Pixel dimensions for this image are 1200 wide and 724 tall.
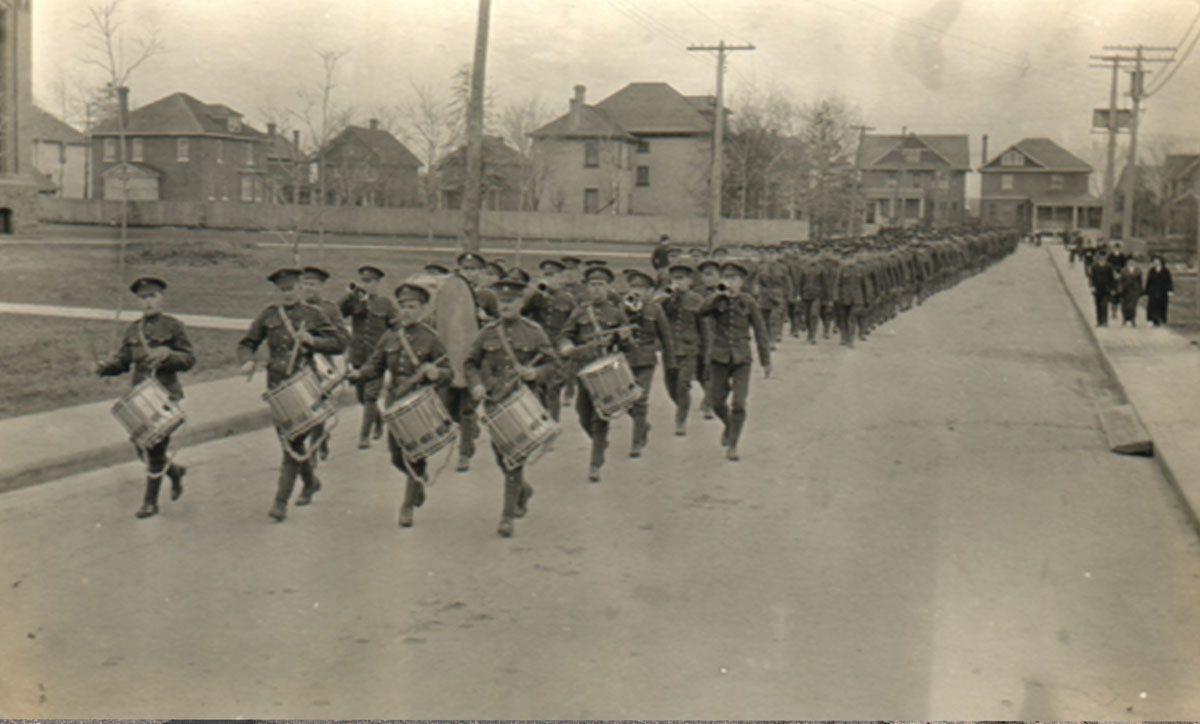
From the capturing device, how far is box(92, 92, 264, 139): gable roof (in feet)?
231

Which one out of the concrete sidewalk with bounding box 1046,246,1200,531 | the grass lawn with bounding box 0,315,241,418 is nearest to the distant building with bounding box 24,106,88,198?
the grass lawn with bounding box 0,315,241,418

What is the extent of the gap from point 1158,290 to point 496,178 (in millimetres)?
42751

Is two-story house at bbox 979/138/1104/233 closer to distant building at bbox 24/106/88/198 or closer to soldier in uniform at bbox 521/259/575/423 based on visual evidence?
distant building at bbox 24/106/88/198

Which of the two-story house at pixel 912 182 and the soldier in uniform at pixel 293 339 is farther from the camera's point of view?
the two-story house at pixel 912 182

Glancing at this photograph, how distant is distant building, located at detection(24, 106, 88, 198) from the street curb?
70148 mm

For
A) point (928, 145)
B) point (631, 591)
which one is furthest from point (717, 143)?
point (928, 145)

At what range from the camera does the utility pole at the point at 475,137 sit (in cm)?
2111

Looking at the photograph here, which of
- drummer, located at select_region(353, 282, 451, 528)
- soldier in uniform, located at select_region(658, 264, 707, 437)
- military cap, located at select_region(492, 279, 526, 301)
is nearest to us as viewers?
drummer, located at select_region(353, 282, 451, 528)

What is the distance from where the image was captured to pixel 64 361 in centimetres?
1538

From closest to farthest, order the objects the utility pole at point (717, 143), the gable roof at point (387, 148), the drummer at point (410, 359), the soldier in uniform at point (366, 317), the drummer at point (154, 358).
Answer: the drummer at point (410, 359)
the drummer at point (154, 358)
the soldier in uniform at point (366, 317)
the utility pole at point (717, 143)
the gable roof at point (387, 148)

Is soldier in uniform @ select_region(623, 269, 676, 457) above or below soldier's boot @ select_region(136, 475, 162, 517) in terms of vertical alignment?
above

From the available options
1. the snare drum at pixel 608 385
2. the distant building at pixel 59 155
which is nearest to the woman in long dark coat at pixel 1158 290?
the snare drum at pixel 608 385

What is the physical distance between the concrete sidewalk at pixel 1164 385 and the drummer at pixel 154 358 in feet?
22.7

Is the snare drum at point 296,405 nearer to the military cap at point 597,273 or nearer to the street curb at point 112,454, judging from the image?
the street curb at point 112,454
